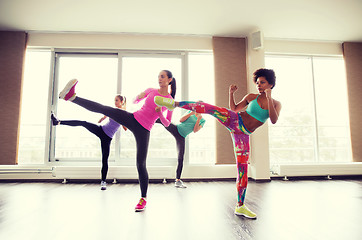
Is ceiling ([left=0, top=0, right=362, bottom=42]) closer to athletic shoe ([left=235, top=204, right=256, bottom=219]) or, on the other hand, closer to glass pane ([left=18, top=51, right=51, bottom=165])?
glass pane ([left=18, top=51, right=51, bottom=165])

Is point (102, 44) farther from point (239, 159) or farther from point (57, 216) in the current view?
point (239, 159)

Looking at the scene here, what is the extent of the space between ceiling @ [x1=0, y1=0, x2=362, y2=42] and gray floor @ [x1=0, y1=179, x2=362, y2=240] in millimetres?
2917

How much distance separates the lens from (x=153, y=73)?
4.27 m

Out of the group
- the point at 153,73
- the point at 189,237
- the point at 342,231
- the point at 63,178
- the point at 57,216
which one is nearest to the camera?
the point at 189,237

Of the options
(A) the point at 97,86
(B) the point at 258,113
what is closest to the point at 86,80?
(A) the point at 97,86

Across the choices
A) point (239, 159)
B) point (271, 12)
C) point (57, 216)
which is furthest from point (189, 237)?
point (271, 12)

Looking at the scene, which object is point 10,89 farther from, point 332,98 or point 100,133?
point 332,98

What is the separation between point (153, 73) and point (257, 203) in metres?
3.18

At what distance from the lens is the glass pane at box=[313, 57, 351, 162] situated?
14.2 feet

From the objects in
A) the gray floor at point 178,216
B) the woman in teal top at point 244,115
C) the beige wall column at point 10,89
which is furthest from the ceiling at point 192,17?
the gray floor at point 178,216

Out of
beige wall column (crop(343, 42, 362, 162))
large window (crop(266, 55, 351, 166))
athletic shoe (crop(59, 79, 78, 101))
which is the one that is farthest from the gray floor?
beige wall column (crop(343, 42, 362, 162))

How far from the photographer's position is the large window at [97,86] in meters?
Result: 3.89

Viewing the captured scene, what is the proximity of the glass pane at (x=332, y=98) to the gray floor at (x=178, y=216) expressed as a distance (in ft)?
6.79

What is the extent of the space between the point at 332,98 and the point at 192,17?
3695 millimetres
